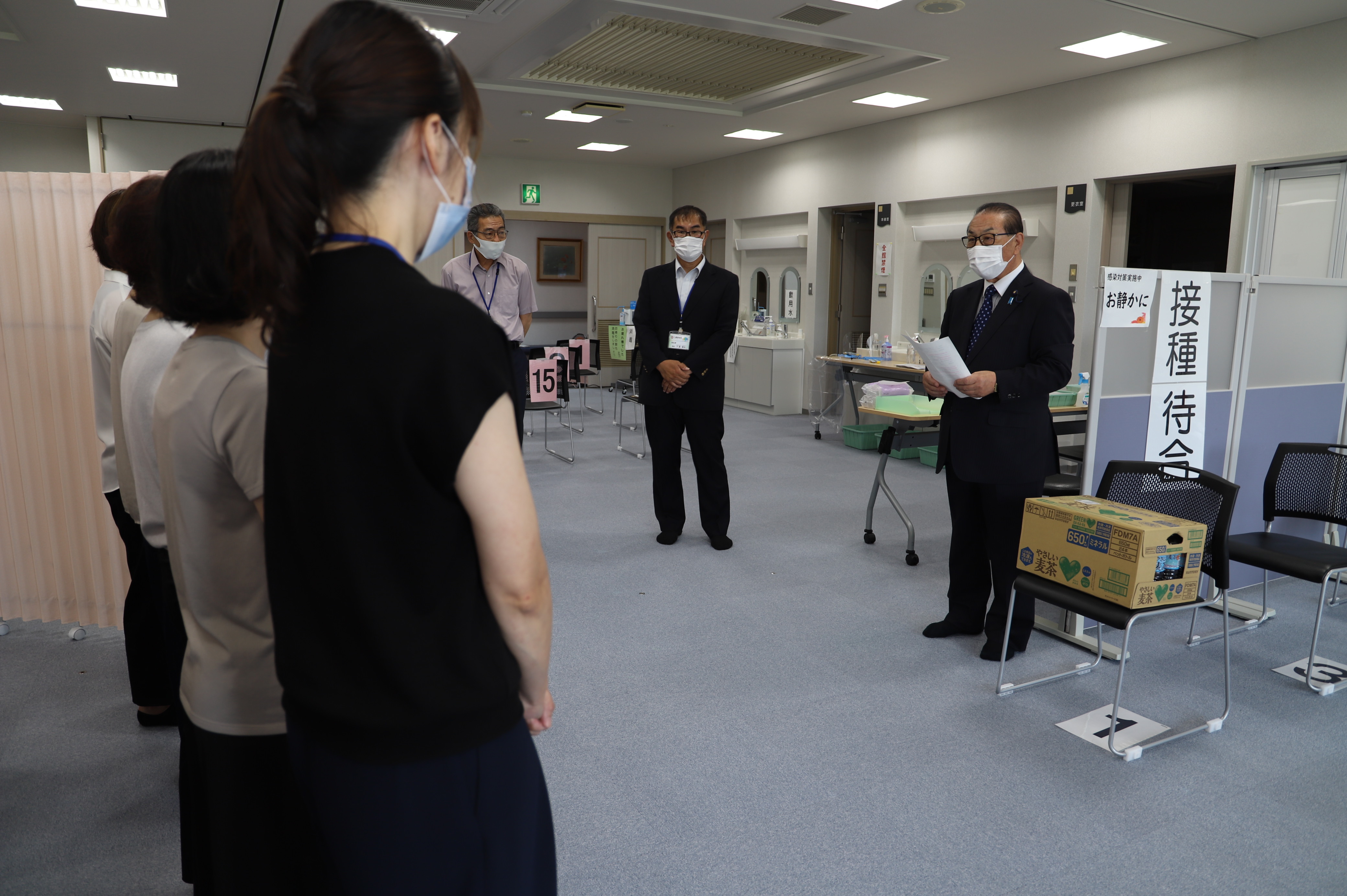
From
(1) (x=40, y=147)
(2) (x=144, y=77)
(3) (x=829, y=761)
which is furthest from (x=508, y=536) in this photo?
(1) (x=40, y=147)

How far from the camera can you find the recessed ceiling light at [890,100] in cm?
746

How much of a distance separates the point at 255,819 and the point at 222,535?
1.43ft

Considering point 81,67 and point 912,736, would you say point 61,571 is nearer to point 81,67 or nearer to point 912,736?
point 912,736

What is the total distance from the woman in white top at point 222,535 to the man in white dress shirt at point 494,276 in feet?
11.8

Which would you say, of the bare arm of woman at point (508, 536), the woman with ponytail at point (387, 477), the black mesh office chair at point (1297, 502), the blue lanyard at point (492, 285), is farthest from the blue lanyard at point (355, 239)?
the blue lanyard at point (492, 285)

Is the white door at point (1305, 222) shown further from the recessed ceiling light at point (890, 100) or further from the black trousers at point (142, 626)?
the black trousers at point (142, 626)

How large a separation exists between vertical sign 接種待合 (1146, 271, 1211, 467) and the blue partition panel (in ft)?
1.36

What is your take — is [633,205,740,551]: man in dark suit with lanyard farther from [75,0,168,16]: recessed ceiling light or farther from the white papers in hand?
[75,0,168,16]: recessed ceiling light

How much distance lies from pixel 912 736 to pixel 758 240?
8.70 meters

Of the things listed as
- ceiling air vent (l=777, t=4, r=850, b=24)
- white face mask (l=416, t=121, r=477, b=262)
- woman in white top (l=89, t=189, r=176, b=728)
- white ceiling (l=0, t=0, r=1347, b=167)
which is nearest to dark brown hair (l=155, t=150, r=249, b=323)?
white face mask (l=416, t=121, r=477, b=262)

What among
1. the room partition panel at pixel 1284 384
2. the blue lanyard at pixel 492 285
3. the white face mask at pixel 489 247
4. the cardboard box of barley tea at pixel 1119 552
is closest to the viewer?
the cardboard box of barley tea at pixel 1119 552

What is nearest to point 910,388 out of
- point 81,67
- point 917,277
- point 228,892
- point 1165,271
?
point 917,277

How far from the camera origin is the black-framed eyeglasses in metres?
3.13

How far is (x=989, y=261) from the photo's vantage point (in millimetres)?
3146
